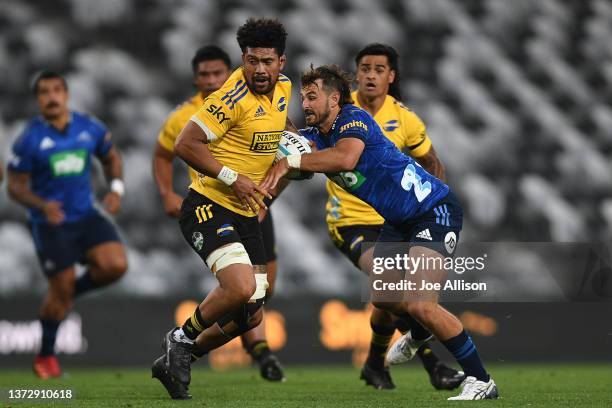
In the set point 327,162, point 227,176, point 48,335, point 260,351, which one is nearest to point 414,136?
point 327,162

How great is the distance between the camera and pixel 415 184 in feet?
21.6

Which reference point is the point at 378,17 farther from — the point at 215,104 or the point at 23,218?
the point at 215,104

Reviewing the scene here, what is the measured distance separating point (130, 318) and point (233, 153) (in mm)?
4476

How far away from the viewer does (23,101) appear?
42.0 feet

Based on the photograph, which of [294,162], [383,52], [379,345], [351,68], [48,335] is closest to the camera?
[294,162]

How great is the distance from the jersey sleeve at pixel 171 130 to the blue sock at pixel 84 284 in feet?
5.01

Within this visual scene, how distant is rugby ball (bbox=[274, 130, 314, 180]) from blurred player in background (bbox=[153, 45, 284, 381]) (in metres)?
2.13

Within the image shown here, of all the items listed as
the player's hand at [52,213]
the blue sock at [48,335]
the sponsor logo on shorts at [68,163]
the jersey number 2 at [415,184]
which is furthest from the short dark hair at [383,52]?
the blue sock at [48,335]

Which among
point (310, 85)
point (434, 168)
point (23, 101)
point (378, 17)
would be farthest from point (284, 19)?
point (310, 85)

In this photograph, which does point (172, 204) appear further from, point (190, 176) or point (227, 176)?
point (227, 176)

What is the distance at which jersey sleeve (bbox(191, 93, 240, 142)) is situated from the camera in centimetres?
632

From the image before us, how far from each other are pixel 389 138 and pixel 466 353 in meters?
2.17

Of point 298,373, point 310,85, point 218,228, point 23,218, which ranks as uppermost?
point 310,85

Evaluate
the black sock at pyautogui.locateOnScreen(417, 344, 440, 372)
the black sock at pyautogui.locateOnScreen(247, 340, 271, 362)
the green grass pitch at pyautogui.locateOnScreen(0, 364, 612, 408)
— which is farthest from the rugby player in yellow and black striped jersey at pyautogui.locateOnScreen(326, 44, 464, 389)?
the black sock at pyautogui.locateOnScreen(247, 340, 271, 362)
